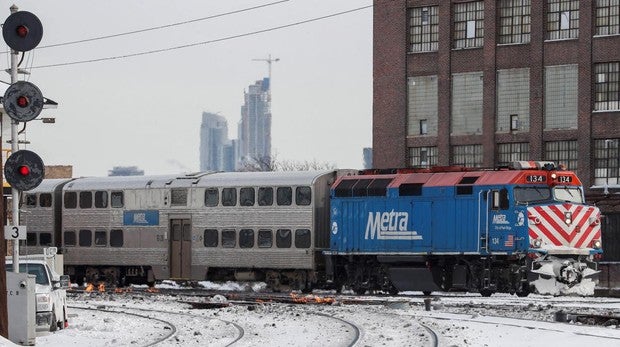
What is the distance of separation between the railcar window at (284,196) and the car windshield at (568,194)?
9321 millimetres

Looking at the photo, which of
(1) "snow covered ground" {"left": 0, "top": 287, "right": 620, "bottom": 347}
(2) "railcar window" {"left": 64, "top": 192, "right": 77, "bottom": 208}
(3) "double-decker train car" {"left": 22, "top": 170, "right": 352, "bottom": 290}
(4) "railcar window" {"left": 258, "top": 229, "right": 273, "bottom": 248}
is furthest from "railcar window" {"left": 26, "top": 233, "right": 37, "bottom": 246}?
(1) "snow covered ground" {"left": 0, "top": 287, "right": 620, "bottom": 347}

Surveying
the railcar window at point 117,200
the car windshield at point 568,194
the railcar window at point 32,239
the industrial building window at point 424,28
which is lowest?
the railcar window at point 32,239

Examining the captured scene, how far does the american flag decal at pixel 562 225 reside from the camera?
4141 cm

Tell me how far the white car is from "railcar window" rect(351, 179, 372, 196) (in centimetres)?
1667

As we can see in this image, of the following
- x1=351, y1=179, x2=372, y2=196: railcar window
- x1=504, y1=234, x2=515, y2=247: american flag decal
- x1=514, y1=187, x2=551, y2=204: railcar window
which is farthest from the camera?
x1=351, y1=179, x2=372, y2=196: railcar window

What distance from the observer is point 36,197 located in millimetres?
54906

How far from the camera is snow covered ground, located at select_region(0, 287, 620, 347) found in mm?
27047

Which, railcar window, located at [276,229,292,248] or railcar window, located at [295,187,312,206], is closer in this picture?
railcar window, located at [295,187,312,206]

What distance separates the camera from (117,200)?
171ft

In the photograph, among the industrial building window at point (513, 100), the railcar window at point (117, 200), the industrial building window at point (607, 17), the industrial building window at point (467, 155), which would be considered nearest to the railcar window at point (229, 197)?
the railcar window at point (117, 200)

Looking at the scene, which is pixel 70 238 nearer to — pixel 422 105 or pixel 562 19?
pixel 422 105

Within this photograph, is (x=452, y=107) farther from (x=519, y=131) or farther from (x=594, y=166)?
(x=594, y=166)

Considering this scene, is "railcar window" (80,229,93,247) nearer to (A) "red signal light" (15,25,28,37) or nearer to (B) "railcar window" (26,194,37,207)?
(B) "railcar window" (26,194,37,207)

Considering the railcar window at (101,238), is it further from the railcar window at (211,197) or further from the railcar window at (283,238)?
the railcar window at (283,238)
